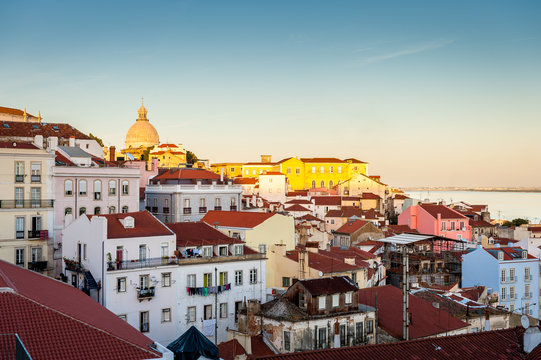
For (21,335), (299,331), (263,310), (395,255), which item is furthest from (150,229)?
(395,255)

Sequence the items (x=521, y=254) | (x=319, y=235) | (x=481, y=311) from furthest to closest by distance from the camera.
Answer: (x=319, y=235), (x=521, y=254), (x=481, y=311)

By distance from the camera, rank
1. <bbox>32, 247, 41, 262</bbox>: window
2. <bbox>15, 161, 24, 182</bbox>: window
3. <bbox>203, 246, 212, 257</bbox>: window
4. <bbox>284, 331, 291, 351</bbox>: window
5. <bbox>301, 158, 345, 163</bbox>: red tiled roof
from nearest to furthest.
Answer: <bbox>284, 331, 291, 351</bbox>: window → <bbox>203, 246, 212, 257</bbox>: window → <bbox>32, 247, 41, 262</bbox>: window → <bbox>15, 161, 24, 182</bbox>: window → <bbox>301, 158, 345, 163</bbox>: red tiled roof

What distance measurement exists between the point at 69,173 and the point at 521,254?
34.3 meters

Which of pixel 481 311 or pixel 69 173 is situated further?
pixel 69 173

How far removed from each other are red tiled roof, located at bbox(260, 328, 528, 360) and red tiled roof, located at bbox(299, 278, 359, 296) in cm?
833

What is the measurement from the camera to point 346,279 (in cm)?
2922

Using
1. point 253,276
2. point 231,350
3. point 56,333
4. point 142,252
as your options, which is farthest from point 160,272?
point 56,333

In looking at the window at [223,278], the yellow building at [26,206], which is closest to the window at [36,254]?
the yellow building at [26,206]

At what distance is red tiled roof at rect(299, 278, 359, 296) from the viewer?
27.3m

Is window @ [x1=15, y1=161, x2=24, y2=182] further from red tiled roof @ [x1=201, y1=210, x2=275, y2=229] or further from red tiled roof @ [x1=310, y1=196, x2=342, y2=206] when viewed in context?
red tiled roof @ [x1=310, y1=196, x2=342, y2=206]

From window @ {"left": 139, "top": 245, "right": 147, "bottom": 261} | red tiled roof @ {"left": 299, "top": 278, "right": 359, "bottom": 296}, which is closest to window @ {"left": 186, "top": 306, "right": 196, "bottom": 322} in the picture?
window @ {"left": 139, "top": 245, "right": 147, "bottom": 261}

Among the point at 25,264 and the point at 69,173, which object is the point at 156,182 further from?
the point at 25,264

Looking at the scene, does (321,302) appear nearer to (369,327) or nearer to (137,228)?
(369,327)

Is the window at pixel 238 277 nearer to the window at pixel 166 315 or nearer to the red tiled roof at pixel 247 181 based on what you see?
the window at pixel 166 315
